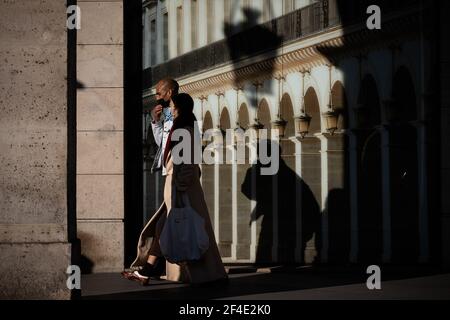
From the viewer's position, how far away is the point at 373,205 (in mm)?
17656

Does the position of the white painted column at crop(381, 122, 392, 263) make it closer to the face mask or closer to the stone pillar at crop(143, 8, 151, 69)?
the stone pillar at crop(143, 8, 151, 69)

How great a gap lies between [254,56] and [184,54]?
78 centimetres

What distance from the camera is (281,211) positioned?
715 inches

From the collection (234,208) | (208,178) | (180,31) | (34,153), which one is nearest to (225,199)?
(234,208)

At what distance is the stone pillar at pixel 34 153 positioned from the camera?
12.4m

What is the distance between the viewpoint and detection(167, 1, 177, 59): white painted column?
18016 mm

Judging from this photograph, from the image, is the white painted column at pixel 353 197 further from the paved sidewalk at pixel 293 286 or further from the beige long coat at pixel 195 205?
the beige long coat at pixel 195 205

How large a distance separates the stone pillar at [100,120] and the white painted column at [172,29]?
1.13 m

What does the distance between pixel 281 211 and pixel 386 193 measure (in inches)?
50.0

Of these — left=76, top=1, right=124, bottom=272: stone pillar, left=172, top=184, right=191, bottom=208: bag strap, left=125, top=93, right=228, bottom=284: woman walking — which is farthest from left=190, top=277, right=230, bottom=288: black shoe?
left=76, top=1, right=124, bottom=272: stone pillar

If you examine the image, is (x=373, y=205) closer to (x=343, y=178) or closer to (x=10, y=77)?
(x=343, y=178)

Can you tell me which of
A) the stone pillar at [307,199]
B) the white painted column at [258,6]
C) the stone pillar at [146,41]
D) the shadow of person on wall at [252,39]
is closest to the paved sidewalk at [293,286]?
the stone pillar at [307,199]

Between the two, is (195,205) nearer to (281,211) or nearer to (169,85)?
(169,85)
